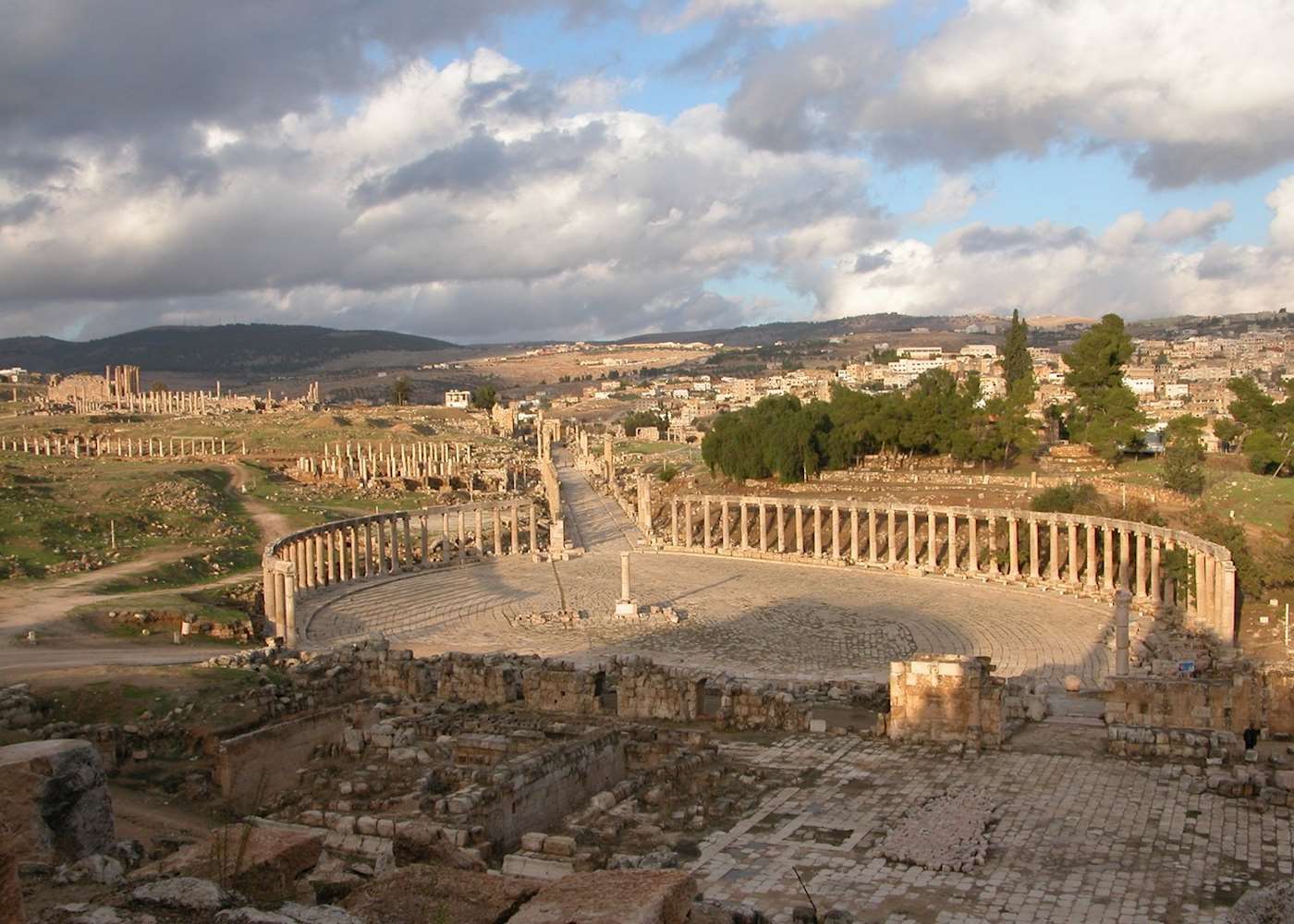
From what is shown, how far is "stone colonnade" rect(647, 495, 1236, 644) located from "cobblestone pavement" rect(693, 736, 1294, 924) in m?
17.5

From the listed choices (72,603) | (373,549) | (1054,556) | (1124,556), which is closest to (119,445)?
(373,549)

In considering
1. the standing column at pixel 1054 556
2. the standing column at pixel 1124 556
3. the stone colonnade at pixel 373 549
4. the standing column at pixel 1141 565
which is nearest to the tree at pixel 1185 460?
the standing column at pixel 1054 556

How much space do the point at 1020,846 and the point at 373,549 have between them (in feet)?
143

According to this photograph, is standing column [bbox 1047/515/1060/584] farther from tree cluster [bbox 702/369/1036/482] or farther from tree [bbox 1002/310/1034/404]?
tree [bbox 1002/310/1034/404]

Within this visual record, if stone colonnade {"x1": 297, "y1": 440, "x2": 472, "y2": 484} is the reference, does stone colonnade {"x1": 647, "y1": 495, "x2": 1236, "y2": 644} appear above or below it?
below

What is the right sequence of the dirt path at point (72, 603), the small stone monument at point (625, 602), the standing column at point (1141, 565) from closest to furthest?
the dirt path at point (72, 603) < the small stone monument at point (625, 602) < the standing column at point (1141, 565)

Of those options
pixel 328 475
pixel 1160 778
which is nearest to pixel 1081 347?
pixel 328 475

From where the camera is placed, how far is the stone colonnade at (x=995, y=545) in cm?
3589

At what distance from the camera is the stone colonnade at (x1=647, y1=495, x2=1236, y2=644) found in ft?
118

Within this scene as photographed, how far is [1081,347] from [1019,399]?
4028mm

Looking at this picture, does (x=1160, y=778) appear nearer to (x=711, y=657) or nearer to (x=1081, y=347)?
(x=711, y=657)

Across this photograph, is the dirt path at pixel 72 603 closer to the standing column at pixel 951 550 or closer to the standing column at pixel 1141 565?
the standing column at pixel 951 550

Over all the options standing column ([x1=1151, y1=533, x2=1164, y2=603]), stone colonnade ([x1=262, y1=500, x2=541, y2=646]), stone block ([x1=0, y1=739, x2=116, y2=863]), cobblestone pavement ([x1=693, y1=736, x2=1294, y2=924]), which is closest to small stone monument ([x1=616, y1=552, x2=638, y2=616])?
stone colonnade ([x1=262, y1=500, x2=541, y2=646])

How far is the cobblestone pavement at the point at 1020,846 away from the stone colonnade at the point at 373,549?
65.1 ft
